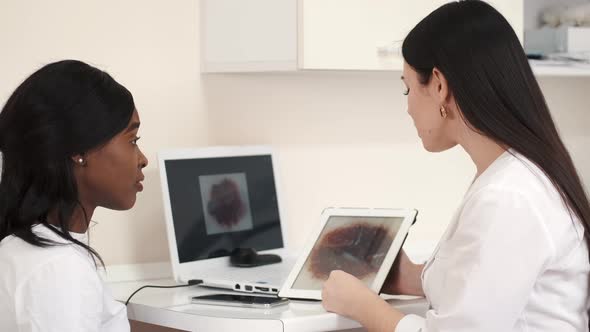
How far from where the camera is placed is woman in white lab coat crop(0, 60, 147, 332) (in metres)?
1.29

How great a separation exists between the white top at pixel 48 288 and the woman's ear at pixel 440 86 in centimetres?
60

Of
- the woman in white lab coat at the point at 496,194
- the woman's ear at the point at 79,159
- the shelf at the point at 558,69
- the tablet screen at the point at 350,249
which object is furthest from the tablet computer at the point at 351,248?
the shelf at the point at 558,69

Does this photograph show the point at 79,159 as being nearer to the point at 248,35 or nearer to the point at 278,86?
the point at 248,35

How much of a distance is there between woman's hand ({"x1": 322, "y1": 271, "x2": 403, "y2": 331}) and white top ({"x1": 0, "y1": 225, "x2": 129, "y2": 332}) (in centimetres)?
45

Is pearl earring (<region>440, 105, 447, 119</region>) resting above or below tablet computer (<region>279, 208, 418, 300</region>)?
above

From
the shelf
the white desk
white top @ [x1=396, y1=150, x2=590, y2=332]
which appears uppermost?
the shelf

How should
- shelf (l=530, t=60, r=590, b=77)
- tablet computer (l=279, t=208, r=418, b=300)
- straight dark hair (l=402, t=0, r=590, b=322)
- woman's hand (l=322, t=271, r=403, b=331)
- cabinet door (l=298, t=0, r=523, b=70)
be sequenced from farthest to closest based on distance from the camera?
1. shelf (l=530, t=60, r=590, b=77)
2. cabinet door (l=298, t=0, r=523, b=70)
3. tablet computer (l=279, t=208, r=418, b=300)
4. woman's hand (l=322, t=271, r=403, b=331)
5. straight dark hair (l=402, t=0, r=590, b=322)

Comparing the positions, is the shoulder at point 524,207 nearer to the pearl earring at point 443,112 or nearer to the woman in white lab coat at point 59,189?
the pearl earring at point 443,112

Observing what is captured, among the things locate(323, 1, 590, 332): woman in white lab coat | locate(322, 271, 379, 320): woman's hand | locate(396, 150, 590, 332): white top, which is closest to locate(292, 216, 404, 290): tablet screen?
locate(322, 271, 379, 320): woman's hand

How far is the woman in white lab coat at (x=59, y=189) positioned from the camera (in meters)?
1.29

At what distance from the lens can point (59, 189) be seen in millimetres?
1390

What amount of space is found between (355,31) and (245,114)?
386 mm

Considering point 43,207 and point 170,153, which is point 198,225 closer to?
point 170,153

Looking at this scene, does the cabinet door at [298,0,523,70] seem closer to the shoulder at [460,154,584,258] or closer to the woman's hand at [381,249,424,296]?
the woman's hand at [381,249,424,296]
